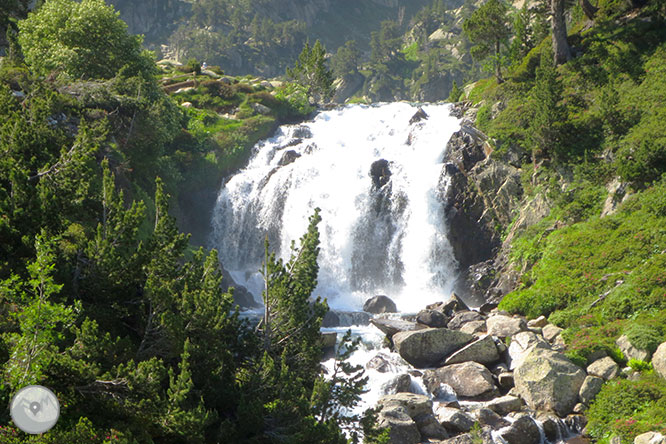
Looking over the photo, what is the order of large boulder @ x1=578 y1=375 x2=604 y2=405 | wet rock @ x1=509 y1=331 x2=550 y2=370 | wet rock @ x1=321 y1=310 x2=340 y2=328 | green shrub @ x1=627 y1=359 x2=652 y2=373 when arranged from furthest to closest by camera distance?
wet rock @ x1=321 y1=310 x2=340 y2=328 < wet rock @ x1=509 y1=331 x2=550 y2=370 < large boulder @ x1=578 y1=375 x2=604 y2=405 < green shrub @ x1=627 y1=359 x2=652 y2=373

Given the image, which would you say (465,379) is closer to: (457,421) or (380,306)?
(457,421)

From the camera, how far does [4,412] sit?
8.28 meters

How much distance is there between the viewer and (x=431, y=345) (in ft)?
69.1

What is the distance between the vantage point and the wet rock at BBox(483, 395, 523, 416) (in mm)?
17078

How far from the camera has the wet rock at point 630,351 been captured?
16.9 meters

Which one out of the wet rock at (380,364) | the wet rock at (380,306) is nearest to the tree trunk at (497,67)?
the wet rock at (380,306)

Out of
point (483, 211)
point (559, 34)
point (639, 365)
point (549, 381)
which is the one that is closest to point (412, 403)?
point (549, 381)

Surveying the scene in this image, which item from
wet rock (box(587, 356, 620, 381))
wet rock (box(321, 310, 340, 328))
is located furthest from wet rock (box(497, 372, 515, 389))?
wet rock (box(321, 310, 340, 328))

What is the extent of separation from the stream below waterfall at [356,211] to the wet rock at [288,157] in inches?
4.3

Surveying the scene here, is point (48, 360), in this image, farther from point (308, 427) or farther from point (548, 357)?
point (548, 357)

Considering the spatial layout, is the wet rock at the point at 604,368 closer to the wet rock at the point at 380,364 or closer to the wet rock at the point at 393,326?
the wet rock at the point at 380,364

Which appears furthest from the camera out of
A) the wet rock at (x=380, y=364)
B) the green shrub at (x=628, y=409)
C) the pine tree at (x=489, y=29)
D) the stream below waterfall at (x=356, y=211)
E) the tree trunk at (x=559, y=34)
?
the pine tree at (x=489, y=29)

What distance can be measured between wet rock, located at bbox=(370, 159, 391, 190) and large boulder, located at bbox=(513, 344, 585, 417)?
69.7 ft

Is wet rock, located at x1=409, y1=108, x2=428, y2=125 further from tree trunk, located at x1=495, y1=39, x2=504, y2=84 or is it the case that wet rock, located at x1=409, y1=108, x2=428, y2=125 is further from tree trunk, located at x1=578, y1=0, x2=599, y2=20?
tree trunk, located at x1=578, y1=0, x2=599, y2=20
